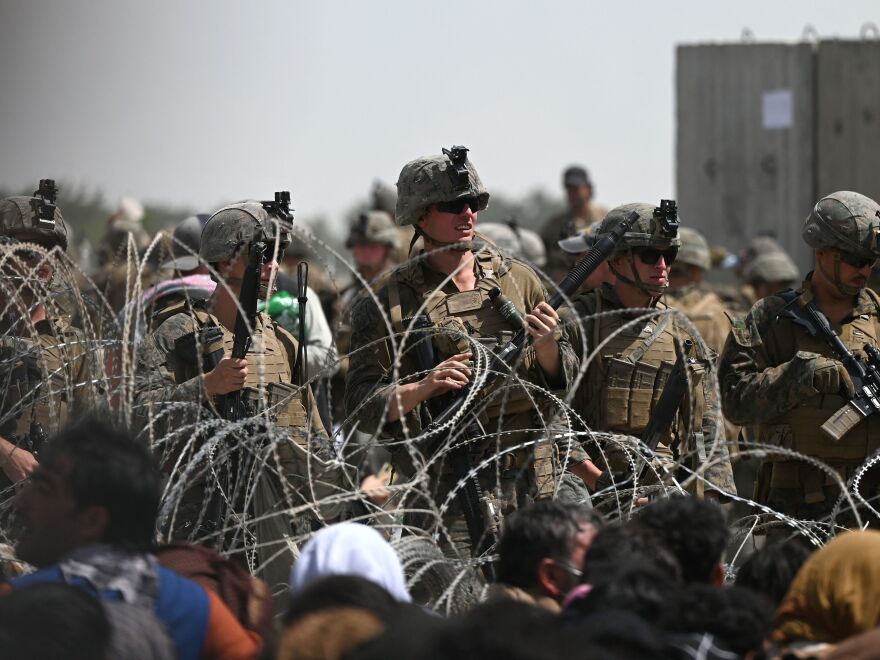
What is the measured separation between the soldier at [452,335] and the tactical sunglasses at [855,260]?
131 centimetres

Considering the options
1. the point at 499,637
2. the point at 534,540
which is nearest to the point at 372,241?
the point at 534,540

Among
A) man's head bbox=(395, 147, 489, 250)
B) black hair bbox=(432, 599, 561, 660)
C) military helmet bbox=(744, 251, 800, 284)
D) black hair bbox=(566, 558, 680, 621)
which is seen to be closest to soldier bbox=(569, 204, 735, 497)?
man's head bbox=(395, 147, 489, 250)

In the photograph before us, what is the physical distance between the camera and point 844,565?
12.0 ft

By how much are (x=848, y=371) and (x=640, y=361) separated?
2.84 feet

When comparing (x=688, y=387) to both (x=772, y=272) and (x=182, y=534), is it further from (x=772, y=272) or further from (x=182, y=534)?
(x=772, y=272)

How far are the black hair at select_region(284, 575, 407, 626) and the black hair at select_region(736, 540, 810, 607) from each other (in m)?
1.20

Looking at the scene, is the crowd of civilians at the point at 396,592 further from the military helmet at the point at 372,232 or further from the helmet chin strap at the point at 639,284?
the military helmet at the point at 372,232

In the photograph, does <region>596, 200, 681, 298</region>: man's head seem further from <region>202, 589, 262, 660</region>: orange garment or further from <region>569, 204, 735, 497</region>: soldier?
<region>202, 589, 262, 660</region>: orange garment

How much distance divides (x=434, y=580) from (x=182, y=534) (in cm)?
110

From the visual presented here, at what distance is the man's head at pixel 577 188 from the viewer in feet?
42.4

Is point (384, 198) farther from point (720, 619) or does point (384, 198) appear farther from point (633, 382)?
point (720, 619)

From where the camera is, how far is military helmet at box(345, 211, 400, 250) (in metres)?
10.5

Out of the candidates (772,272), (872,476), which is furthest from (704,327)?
(872,476)

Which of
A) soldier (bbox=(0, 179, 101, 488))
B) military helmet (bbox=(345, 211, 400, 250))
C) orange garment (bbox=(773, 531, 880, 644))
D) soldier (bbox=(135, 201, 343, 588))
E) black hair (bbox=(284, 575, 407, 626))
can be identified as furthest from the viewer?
military helmet (bbox=(345, 211, 400, 250))
